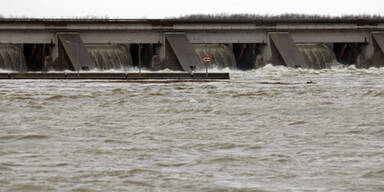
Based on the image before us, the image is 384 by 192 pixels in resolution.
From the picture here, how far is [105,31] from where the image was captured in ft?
203

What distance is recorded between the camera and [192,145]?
15.0 metres

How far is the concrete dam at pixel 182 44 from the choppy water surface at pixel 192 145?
3089 centimetres

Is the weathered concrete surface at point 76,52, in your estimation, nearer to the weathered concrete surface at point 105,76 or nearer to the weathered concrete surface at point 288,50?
the weathered concrete surface at point 105,76

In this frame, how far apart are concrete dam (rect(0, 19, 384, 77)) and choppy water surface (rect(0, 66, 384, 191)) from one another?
30.9 metres

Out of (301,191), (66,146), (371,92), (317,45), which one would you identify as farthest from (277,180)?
(317,45)

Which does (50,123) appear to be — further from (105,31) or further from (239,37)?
(239,37)

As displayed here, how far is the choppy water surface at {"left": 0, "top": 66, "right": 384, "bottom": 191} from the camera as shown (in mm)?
10985

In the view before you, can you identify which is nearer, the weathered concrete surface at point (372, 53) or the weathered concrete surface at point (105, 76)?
the weathered concrete surface at point (105, 76)

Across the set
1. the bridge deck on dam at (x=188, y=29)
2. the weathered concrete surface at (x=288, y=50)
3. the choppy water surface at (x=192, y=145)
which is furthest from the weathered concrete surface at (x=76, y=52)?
the choppy water surface at (x=192, y=145)

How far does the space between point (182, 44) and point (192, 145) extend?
46.2 meters

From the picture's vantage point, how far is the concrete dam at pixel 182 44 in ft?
193

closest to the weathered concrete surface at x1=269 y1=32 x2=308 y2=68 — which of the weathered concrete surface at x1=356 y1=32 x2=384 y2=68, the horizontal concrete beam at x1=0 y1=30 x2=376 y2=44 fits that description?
the horizontal concrete beam at x1=0 y1=30 x2=376 y2=44

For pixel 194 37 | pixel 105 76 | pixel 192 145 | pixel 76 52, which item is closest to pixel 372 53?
pixel 194 37

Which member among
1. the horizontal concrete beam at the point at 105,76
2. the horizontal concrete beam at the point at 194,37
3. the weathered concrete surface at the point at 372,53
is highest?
the horizontal concrete beam at the point at 194,37
